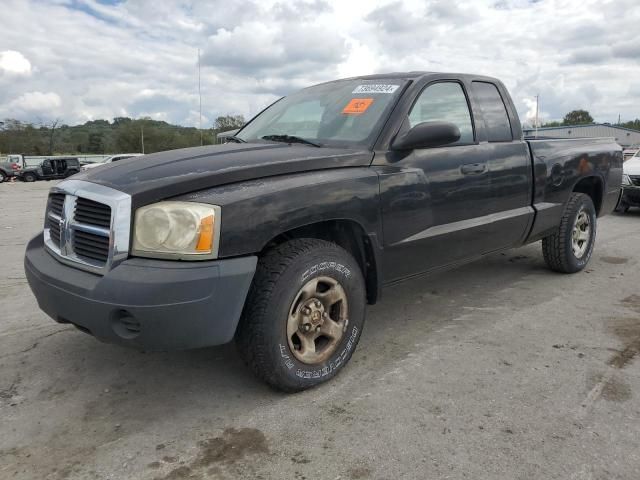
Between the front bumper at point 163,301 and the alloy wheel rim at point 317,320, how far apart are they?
0.37 metres

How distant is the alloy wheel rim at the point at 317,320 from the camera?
279cm

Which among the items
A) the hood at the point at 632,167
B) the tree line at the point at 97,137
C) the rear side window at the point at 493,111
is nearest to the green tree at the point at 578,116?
the tree line at the point at 97,137

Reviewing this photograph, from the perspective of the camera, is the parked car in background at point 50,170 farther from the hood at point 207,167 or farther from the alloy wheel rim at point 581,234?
the hood at point 207,167

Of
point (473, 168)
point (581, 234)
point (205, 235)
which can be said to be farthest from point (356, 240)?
point (581, 234)

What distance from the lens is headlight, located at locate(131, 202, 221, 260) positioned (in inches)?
96.6

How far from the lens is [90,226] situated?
2.66 metres

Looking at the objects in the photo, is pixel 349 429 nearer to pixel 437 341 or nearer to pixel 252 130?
pixel 437 341

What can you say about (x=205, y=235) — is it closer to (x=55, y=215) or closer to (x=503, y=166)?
(x=55, y=215)

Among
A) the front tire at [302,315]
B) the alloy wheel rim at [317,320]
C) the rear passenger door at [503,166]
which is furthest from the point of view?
the rear passenger door at [503,166]

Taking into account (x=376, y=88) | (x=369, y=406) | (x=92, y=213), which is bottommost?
(x=369, y=406)

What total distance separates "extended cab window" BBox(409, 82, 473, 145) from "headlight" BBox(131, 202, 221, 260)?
1669 mm

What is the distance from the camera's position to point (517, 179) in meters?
4.25

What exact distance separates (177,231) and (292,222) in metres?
0.58

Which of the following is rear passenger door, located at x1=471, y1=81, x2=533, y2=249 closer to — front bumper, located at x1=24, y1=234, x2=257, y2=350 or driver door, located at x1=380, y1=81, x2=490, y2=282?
driver door, located at x1=380, y1=81, x2=490, y2=282
